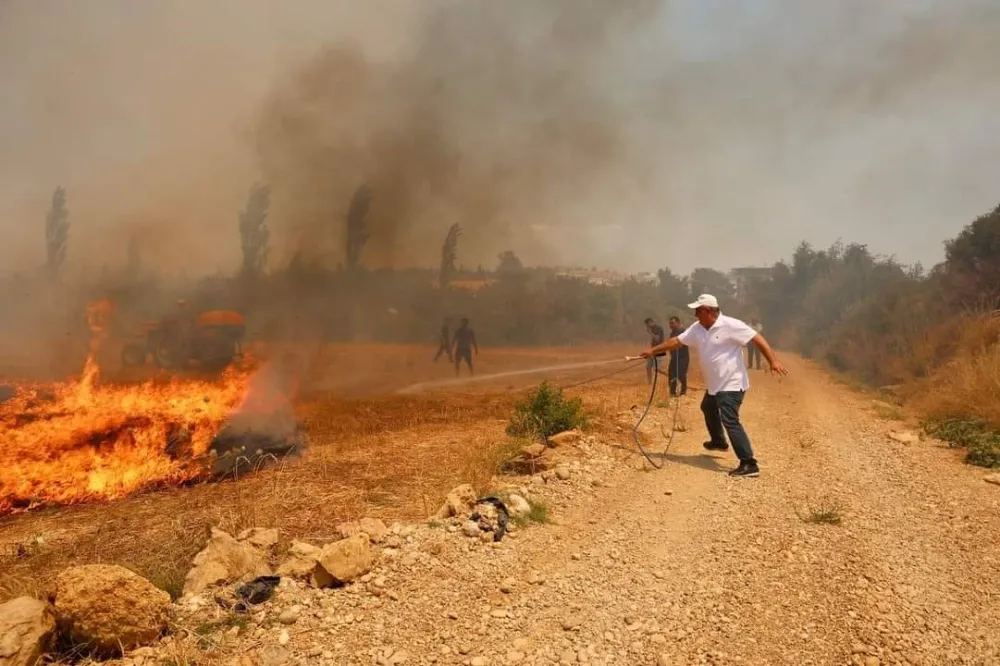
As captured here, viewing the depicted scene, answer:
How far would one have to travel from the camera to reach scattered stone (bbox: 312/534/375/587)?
3473 mm

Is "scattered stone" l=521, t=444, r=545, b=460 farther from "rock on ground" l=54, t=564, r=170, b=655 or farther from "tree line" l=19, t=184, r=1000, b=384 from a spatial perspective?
"tree line" l=19, t=184, r=1000, b=384

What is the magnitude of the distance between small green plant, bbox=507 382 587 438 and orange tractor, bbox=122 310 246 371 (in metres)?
8.28

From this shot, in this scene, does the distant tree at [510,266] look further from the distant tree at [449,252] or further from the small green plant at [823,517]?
the small green plant at [823,517]

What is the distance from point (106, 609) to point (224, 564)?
2.54 feet

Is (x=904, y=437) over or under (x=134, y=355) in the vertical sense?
under

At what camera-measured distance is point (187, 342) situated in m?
13.7

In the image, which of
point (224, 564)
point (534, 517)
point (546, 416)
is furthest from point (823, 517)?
point (224, 564)

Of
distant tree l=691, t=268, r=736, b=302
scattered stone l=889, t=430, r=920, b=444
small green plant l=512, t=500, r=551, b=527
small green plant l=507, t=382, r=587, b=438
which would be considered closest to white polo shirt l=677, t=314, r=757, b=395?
small green plant l=507, t=382, r=587, b=438

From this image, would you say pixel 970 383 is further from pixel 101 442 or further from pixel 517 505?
pixel 101 442

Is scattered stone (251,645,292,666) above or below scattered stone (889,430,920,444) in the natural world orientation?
below

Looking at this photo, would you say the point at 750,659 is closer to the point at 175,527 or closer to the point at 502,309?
the point at 175,527

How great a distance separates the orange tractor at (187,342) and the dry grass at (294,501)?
15.5 feet

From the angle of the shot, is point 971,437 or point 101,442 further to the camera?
point 101,442

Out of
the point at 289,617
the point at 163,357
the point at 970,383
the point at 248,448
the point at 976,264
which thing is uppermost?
the point at 976,264
